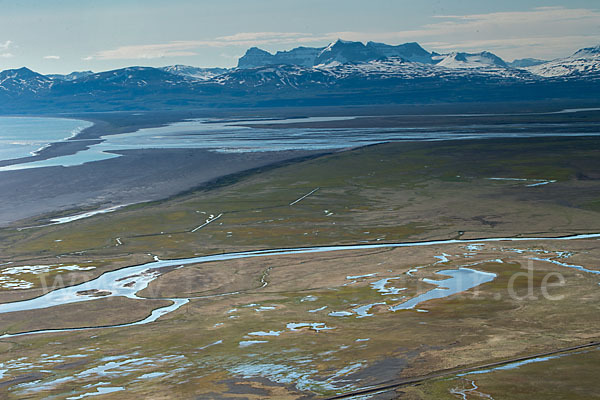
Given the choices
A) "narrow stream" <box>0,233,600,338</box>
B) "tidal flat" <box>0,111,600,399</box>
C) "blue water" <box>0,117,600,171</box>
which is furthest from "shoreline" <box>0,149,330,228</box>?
"narrow stream" <box>0,233,600,338</box>

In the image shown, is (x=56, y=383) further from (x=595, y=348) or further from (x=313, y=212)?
(x=313, y=212)

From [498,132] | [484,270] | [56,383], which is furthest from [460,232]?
[498,132]

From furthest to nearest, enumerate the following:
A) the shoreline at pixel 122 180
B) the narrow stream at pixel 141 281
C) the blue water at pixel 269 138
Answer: the blue water at pixel 269 138
the shoreline at pixel 122 180
the narrow stream at pixel 141 281

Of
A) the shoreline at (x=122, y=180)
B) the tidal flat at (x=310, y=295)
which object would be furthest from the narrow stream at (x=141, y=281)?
the shoreline at (x=122, y=180)

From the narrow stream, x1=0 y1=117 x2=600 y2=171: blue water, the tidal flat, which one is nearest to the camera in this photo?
the tidal flat

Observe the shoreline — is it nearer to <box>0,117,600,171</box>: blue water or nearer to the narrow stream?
<box>0,117,600,171</box>: blue water

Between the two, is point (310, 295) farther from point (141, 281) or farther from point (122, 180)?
point (122, 180)

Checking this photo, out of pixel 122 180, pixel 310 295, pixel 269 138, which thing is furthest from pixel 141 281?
pixel 269 138

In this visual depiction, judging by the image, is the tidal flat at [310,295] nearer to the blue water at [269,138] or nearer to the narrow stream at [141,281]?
the narrow stream at [141,281]
